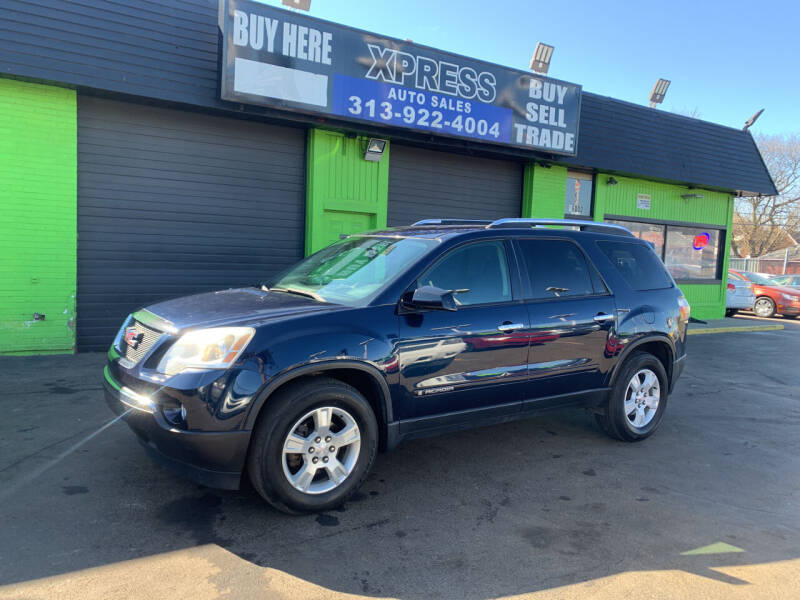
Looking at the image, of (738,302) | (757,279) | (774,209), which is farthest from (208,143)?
(774,209)

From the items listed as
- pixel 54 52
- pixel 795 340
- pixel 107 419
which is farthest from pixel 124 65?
pixel 795 340

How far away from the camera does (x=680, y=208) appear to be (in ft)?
50.9

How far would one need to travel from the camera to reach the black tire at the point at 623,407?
5066mm

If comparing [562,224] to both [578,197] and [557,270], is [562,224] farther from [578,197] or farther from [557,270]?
[578,197]

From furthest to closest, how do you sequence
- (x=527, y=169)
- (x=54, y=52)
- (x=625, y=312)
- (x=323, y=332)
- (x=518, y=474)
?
(x=527, y=169), (x=54, y=52), (x=625, y=312), (x=518, y=474), (x=323, y=332)

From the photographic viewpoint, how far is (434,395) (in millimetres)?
3939

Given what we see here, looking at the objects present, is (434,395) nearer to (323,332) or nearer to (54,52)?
(323,332)

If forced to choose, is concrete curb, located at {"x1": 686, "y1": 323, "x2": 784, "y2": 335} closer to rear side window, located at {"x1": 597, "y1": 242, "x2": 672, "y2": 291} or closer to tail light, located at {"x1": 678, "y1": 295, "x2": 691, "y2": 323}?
tail light, located at {"x1": 678, "y1": 295, "x2": 691, "y2": 323}

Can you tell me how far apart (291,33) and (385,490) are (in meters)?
7.19

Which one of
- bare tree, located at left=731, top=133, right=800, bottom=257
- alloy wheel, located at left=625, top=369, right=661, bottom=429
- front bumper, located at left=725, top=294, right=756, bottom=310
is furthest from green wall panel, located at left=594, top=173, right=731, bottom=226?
bare tree, located at left=731, top=133, right=800, bottom=257

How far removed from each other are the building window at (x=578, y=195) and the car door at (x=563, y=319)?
8.98 m

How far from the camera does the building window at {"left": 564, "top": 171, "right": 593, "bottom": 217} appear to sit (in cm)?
1352

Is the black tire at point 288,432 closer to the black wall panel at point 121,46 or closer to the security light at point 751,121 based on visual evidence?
the black wall panel at point 121,46

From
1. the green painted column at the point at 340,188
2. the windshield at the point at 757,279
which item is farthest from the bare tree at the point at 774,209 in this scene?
the green painted column at the point at 340,188
